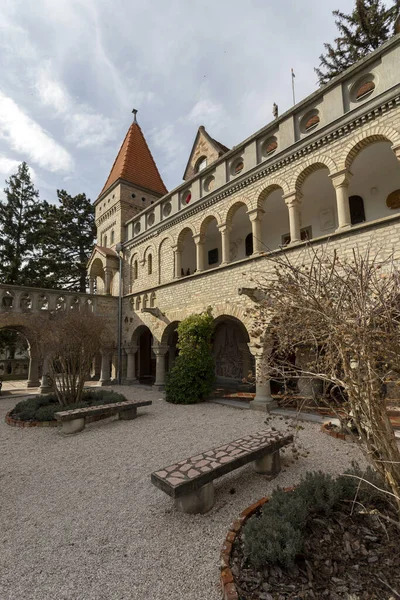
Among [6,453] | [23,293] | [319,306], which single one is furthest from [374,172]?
[23,293]

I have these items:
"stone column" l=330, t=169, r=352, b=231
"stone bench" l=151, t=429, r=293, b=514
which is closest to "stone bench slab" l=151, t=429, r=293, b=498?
"stone bench" l=151, t=429, r=293, b=514

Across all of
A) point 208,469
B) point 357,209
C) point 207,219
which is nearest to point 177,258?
point 207,219

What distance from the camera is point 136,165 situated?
1847 centimetres

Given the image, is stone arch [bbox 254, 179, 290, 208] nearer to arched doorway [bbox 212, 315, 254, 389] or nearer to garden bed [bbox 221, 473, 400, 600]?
arched doorway [bbox 212, 315, 254, 389]

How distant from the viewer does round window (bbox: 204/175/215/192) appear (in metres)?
11.3

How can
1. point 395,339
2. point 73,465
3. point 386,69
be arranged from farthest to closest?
point 386,69
point 73,465
point 395,339

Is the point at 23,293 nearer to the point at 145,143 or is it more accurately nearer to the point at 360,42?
the point at 145,143

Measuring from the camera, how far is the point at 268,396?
8.62m

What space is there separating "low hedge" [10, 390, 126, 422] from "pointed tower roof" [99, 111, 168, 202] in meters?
12.8

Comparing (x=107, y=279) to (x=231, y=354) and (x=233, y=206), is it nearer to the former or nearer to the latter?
(x=231, y=354)

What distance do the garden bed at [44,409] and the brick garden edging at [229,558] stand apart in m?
5.30

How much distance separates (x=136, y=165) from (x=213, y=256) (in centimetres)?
824

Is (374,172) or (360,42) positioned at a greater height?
(360,42)

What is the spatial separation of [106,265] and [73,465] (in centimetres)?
1270
